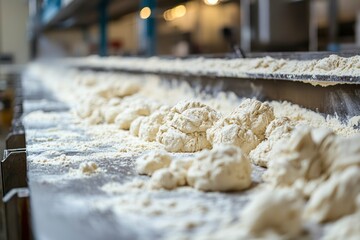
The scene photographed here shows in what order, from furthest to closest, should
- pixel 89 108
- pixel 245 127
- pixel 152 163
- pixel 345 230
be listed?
pixel 89 108, pixel 245 127, pixel 152 163, pixel 345 230

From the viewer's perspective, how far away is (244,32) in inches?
212

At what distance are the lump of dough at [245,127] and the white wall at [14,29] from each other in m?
15.1

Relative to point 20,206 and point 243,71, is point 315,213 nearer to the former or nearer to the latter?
point 20,206

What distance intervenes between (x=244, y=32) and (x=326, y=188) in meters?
4.58

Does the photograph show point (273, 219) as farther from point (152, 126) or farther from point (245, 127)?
point (152, 126)

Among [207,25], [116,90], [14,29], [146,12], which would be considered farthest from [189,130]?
[14,29]

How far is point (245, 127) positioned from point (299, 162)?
0.49 metres

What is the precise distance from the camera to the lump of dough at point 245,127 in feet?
4.96

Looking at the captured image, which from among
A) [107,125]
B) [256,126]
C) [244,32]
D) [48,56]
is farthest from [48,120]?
[48,56]

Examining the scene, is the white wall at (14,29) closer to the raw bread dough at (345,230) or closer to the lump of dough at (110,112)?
the lump of dough at (110,112)

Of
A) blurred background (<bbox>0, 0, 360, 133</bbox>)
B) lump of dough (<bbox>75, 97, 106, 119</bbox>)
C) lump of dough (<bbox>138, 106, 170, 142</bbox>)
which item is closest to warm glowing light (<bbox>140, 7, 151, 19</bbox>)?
blurred background (<bbox>0, 0, 360, 133</bbox>)

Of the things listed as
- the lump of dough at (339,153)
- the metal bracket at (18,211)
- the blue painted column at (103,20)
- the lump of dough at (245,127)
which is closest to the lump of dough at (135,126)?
the lump of dough at (245,127)

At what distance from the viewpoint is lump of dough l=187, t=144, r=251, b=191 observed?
1.12m

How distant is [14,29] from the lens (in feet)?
50.9
